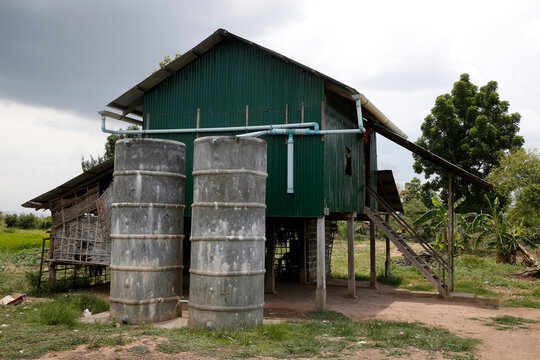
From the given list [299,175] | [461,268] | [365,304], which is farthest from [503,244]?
[299,175]

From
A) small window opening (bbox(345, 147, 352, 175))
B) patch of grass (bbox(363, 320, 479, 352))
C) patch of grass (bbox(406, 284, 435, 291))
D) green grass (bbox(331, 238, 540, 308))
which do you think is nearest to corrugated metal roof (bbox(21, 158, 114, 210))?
small window opening (bbox(345, 147, 352, 175))

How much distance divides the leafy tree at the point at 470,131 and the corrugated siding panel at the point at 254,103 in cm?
Result: 2206

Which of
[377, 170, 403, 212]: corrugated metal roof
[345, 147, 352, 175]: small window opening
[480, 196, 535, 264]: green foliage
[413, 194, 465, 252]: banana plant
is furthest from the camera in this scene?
[413, 194, 465, 252]: banana plant

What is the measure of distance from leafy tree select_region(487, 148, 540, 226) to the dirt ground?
10.4 metres

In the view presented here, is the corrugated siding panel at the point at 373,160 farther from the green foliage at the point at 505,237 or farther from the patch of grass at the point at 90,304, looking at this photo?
the patch of grass at the point at 90,304

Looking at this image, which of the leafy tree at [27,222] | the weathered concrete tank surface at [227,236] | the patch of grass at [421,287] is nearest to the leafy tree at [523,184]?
the patch of grass at [421,287]

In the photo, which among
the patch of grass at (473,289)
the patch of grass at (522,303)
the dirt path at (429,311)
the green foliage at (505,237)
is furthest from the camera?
→ the green foliage at (505,237)

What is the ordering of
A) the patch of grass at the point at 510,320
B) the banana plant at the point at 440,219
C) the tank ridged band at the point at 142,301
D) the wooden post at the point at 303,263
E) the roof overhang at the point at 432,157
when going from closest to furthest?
the tank ridged band at the point at 142,301 → the patch of grass at the point at 510,320 → the roof overhang at the point at 432,157 → the wooden post at the point at 303,263 → the banana plant at the point at 440,219

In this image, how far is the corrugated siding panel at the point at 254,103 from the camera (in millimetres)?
11797

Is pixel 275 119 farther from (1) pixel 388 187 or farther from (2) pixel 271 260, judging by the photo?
(1) pixel 388 187

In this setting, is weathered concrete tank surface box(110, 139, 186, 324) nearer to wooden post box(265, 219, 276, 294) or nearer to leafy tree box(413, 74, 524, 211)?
wooden post box(265, 219, 276, 294)

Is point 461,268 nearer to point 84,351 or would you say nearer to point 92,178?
point 92,178

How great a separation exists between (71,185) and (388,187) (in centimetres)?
1216

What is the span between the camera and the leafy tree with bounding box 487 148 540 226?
74.1ft
